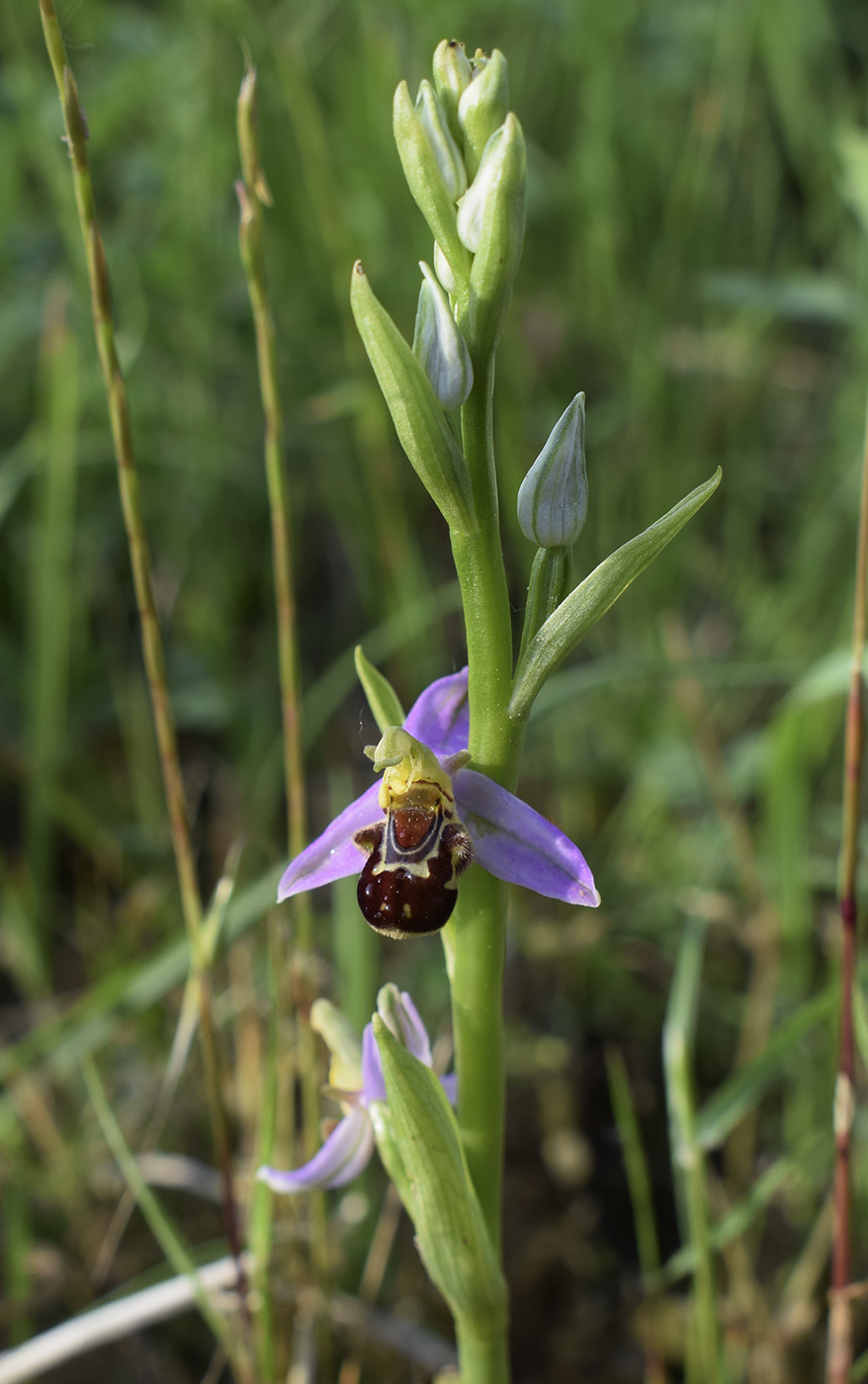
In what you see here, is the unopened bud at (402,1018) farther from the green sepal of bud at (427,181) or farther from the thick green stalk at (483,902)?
the green sepal of bud at (427,181)

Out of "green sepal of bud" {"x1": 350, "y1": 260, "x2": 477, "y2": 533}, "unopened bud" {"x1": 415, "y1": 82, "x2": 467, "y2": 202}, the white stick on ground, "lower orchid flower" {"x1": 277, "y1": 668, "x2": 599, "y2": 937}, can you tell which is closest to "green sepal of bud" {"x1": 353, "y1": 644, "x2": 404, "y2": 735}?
"lower orchid flower" {"x1": 277, "y1": 668, "x2": 599, "y2": 937}

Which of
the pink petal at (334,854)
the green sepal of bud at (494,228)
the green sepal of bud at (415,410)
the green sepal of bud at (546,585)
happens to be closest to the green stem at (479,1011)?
the pink petal at (334,854)

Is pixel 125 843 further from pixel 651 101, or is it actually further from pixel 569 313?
pixel 651 101

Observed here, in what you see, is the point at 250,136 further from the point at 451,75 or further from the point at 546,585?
the point at 546,585

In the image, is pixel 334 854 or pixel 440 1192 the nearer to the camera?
pixel 440 1192

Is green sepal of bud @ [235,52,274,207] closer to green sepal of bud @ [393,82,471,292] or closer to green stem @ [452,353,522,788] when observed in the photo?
green sepal of bud @ [393,82,471,292]

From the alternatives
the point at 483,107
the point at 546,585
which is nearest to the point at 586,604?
the point at 546,585
